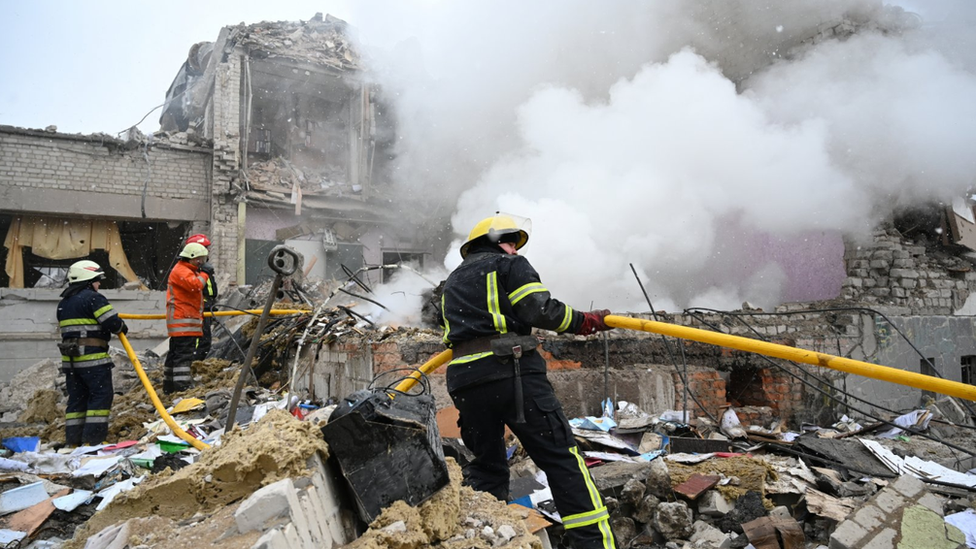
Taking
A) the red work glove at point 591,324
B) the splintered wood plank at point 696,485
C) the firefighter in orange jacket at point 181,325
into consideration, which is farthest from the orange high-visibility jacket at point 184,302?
the splintered wood plank at point 696,485

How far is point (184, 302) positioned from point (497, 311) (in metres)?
4.69

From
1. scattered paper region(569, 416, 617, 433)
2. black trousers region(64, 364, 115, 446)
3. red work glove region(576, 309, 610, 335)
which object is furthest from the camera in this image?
black trousers region(64, 364, 115, 446)

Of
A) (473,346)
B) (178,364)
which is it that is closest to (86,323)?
(178,364)

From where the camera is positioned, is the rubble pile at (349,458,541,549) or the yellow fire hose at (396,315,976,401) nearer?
the rubble pile at (349,458,541,549)

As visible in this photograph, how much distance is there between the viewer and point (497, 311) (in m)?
2.94

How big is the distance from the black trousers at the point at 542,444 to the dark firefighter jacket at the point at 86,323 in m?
3.87

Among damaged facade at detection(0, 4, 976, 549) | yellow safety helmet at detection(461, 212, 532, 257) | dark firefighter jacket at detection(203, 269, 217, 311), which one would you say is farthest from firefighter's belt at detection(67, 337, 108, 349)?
yellow safety helmet at detection(461, 212, 532, 257)

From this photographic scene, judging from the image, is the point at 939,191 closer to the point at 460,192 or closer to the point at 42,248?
the point at 460,192

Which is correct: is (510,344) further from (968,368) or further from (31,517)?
(968,368)

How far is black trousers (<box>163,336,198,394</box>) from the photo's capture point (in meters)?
6.26

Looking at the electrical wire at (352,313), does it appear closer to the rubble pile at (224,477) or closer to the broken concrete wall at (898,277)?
the rubble pile at (224,477)

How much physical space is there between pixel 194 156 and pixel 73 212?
107 inches

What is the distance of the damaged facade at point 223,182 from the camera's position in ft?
41.2

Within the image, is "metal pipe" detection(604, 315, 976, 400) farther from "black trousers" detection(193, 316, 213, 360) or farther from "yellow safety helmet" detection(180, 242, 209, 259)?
"black trousers" detection(193, 316, 213, 360)
